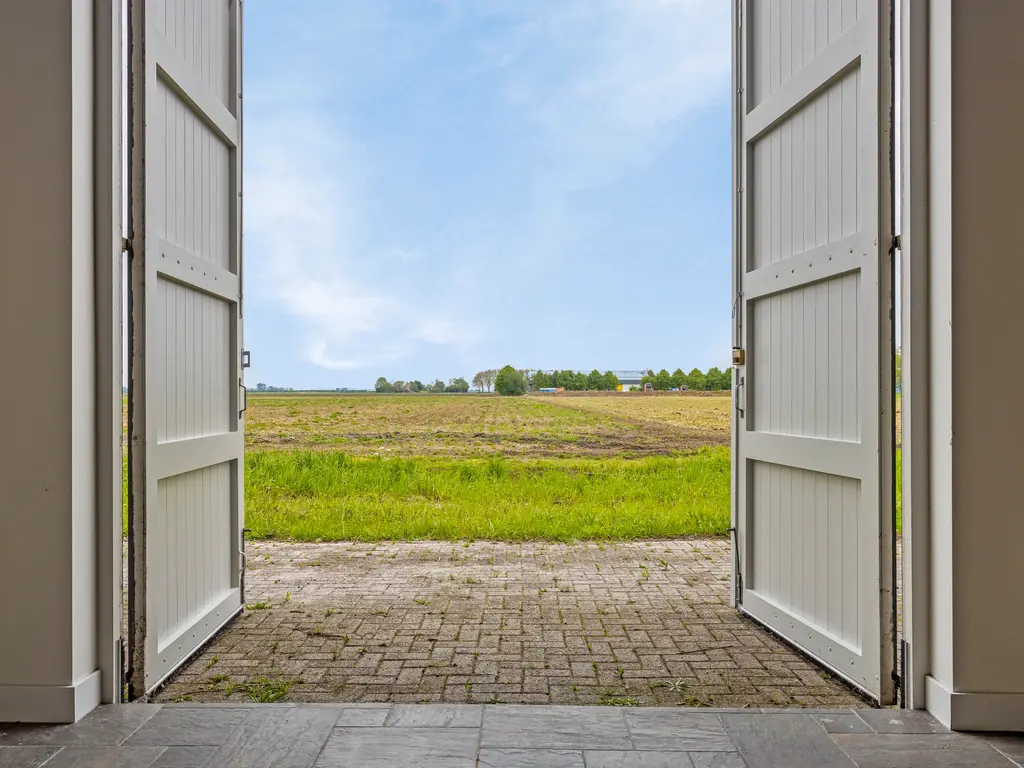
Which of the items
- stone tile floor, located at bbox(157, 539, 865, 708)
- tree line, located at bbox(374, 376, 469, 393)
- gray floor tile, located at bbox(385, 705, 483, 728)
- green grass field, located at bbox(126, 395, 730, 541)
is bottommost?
green grass field, located at bbox(126, 395, 730, 541)

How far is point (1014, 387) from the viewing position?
2.08m

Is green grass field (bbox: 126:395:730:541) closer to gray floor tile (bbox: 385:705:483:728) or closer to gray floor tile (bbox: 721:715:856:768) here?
gray floor tile (bbox: 385:705:483:728)

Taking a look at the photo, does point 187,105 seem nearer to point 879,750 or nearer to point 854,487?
point 854,487

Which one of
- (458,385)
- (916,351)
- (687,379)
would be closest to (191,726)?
(916,351)

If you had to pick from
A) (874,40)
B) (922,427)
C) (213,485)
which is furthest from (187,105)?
(922,427)

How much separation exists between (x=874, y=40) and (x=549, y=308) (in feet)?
205

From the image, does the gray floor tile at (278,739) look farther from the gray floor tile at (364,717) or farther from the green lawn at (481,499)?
the green lawn at (481,499)

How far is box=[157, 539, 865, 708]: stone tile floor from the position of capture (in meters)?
2.51

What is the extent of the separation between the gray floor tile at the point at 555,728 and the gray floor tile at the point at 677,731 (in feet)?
0.15

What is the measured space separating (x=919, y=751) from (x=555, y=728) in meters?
1.07

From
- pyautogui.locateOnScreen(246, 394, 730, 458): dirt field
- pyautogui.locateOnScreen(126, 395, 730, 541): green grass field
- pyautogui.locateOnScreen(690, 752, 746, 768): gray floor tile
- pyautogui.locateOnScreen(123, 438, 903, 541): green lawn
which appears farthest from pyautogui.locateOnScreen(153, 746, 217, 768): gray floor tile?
pyautogui.locateOnScreen(246, 394, 730, 458): dirt field

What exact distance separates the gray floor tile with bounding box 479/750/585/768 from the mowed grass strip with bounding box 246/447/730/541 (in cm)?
344

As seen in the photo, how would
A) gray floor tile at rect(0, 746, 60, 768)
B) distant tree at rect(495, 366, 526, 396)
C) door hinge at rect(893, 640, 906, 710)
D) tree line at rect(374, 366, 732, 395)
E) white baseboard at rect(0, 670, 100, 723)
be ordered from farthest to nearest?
distant tree at rect(495, 366, 526, 396), tree line at rect(374, 366, 732, 395), door hinge at rect(893, 640, 906, 710), white baseboard at rect(0, 670, 100, 723), gray floor tile at rect(0, 746, 60, 768)

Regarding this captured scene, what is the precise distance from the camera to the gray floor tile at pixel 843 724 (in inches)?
84.5
